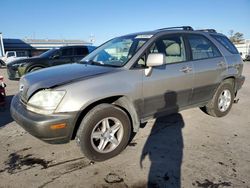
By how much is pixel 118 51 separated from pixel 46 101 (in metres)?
1.73

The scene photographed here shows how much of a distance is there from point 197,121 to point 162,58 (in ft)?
6.84

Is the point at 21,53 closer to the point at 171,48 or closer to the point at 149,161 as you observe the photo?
the point at 171,48

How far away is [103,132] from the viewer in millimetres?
3309

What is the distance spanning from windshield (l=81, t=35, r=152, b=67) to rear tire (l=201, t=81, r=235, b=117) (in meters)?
2.05

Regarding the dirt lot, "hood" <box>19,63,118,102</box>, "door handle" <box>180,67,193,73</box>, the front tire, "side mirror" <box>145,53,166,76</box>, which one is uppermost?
"side mirror" <box>145,53,166,76</box>

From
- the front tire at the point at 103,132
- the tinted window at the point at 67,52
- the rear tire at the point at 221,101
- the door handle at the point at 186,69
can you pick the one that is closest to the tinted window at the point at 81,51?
the tinted window at the point at 67,52

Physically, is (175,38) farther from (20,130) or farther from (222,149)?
(20,130)

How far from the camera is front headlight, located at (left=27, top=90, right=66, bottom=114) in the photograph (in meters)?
2.89

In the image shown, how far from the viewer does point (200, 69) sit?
4.24 metres

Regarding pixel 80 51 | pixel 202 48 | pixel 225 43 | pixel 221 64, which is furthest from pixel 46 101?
pixel 80 51

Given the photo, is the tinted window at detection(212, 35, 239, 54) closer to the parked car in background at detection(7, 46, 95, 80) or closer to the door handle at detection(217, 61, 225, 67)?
the door handle at detection(217, 61, 225, 67)

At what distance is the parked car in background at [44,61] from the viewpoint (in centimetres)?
969

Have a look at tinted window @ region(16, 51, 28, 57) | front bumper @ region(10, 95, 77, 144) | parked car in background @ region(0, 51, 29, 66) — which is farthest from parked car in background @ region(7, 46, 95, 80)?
tinted window @ region(16, 51, 28, 57)

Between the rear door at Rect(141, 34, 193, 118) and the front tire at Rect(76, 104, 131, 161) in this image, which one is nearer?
the front tire at Rect(76, 104, 131, 161)
